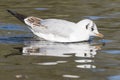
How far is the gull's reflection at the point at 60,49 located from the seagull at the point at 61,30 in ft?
0.59

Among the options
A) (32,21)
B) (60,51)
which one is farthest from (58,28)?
(60,51)

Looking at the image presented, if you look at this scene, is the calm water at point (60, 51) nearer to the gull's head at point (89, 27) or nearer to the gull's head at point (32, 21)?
the gull's head at point (89, 27)

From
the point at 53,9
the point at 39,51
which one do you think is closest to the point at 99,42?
the point at 39,51

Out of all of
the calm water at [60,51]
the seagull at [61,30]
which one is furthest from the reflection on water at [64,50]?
the seagull at [61,30]

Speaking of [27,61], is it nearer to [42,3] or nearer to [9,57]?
[9,57]

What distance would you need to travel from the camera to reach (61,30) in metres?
11.9

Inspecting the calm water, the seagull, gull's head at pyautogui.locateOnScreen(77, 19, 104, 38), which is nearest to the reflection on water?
the calm water

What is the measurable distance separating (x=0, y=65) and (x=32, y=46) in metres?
1.77

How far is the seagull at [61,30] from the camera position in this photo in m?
11.9

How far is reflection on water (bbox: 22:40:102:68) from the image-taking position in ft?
34.2

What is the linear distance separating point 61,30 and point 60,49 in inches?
28.6

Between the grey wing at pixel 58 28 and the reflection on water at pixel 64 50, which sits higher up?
the grey wing at pixel 58 28

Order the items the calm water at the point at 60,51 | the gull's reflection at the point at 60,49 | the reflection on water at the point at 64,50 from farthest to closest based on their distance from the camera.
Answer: the gull's reflection at the point at 60,49 → the reflection on water at the point at 64,50 → the calm water at the point at 60,51

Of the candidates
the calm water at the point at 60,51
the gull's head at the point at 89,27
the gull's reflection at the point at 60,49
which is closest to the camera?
the calm water at the point at 60,51
